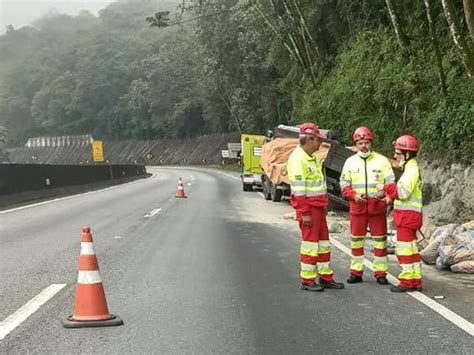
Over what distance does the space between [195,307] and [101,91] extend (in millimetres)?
109597

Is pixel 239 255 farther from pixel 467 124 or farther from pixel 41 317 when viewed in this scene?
pixel 467 124

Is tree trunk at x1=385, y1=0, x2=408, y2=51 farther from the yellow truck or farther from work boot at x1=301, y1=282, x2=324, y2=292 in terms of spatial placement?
work boot at x1=301, y1=282, x2=324, y2=292

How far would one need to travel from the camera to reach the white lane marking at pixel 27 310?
5887 mm

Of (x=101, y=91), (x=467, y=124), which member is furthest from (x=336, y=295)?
(x=101, y=91)

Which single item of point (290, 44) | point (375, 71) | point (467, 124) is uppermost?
point (290, 44)

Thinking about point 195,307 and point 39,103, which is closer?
point 195,307

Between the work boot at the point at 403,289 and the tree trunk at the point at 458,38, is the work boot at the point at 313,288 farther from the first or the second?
the tree trunk at the point at 458,38

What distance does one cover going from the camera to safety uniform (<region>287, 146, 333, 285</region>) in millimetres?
7633

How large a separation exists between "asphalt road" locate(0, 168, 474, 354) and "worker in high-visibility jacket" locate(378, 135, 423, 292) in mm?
304

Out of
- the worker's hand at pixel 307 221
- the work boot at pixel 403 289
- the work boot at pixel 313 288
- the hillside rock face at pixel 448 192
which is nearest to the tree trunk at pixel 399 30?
the hillside rock face at pixel 448 192

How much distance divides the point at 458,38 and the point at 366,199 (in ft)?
27.3

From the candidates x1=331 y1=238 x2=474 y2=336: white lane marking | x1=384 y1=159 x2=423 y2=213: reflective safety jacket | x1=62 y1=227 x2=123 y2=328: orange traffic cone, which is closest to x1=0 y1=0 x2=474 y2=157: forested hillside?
x1=384 y1=159 x2=423 y2=213: reflective safety jacket

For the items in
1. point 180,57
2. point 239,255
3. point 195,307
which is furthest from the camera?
point 180,57

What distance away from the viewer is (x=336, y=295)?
7.35 m
